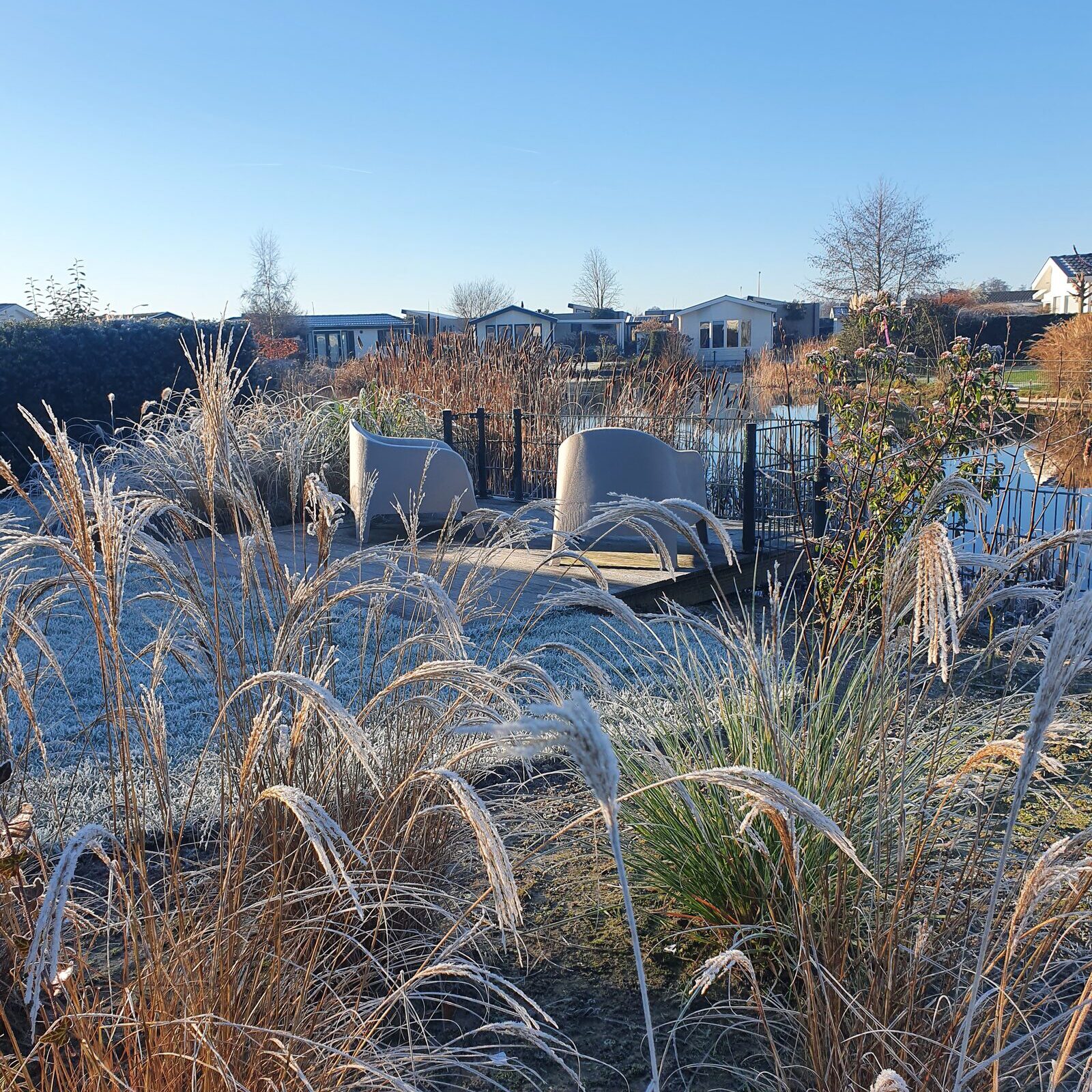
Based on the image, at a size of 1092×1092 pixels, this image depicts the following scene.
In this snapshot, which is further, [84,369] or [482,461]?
[84,369]

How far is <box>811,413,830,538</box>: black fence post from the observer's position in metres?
5.74

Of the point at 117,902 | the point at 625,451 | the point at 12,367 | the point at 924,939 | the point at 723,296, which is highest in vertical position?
the point at 723,296

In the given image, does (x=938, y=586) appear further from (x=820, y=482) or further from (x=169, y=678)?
(x=820, y=482)

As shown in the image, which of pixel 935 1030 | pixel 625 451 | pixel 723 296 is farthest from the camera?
pixel 723 296

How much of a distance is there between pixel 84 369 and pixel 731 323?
38954 mm

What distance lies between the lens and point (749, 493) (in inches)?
244

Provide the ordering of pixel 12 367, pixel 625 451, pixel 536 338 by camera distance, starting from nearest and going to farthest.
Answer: pixel 625 451, pixel 12 367, pixel 536 338

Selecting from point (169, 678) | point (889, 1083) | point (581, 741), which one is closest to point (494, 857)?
point (581, 741)

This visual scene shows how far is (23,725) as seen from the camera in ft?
10.9

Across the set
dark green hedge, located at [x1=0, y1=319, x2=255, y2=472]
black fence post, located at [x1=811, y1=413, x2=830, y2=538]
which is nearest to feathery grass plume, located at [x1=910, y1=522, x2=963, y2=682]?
black fence post, located at [x1=811, y1=413, x2=830, y2=538]

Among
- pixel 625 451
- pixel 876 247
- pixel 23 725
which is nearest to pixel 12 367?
pixel 625 451

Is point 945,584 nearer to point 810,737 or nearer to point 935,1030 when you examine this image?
point 935,1030

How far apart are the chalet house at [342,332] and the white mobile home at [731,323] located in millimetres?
14262

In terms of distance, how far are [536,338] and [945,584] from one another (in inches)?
435
